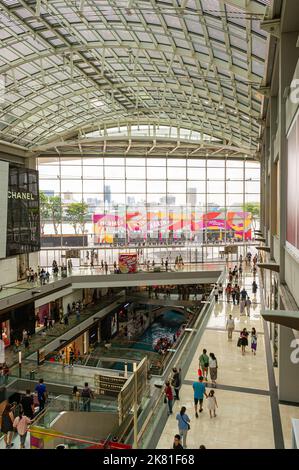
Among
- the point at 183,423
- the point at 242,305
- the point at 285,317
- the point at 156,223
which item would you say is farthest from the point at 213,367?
the point at 156,223

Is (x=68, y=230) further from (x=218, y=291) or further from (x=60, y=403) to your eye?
(x=60, y=403)

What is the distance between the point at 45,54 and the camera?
2303 cm

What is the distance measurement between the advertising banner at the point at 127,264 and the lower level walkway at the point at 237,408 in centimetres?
1642

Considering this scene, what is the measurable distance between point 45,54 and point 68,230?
62.5 feet

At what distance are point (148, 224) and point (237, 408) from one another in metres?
30.1

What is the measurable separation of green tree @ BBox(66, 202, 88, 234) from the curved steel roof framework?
6.41 metres

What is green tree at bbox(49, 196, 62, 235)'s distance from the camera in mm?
→ 38562

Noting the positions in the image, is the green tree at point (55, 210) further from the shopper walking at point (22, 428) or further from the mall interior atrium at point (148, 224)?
the shopper walking at point (22, 428)

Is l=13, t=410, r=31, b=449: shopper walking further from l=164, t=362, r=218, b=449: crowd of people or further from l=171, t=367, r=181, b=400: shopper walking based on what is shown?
l=171, t=367, r=181, b=400: shopper walking

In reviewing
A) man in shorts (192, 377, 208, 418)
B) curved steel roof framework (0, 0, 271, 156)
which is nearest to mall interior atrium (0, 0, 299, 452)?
man in shorts (192, 377, 208, 418)

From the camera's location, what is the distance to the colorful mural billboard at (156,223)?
1548 inches

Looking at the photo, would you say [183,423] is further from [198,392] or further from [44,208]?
[44,208]

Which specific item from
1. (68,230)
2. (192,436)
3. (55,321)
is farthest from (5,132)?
(192,436)

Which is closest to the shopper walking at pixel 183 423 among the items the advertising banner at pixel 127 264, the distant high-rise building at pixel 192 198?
the advertising banner at pixel 127 264
